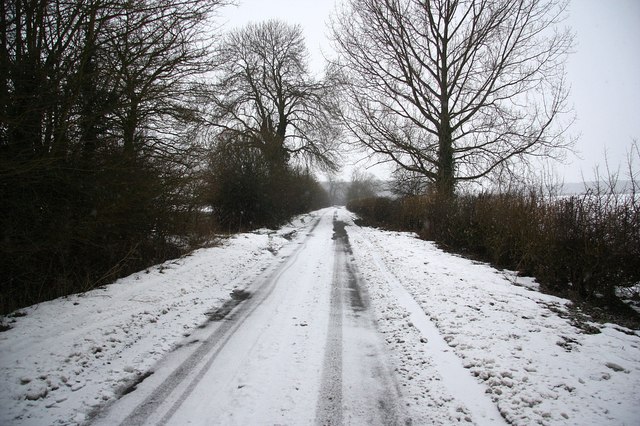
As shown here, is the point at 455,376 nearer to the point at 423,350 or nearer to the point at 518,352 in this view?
the point at 423,350

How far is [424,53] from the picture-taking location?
1344 centimetres

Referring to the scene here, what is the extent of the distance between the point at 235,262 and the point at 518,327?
6303mm

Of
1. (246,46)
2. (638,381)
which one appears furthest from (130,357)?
(246,46)

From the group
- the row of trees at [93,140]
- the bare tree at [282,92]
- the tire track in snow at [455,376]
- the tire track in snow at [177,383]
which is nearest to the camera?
the tire track in snow at [177,383]

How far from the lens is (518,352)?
10.9 ft

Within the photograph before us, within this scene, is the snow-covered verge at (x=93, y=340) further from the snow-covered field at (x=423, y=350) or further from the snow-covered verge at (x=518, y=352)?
the snow-covered verge at (x=518, y=352)

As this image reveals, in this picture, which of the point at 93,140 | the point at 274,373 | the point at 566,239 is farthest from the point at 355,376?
the point at 93,140

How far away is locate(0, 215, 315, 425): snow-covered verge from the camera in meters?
2.58

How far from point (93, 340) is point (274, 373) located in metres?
2.24

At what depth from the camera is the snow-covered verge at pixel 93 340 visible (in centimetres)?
258

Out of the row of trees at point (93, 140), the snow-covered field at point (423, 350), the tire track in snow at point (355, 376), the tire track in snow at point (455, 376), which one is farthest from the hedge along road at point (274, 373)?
the row of trees at point (93, 140)

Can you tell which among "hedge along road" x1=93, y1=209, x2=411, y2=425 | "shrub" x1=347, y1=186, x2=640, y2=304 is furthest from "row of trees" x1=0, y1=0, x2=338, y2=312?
"shrub" x1=347, y1=186, x2=640, y2=304

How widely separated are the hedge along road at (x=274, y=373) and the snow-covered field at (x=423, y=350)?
0.62 ft

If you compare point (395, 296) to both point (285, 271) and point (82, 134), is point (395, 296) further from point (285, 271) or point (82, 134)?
point (82, 134)
